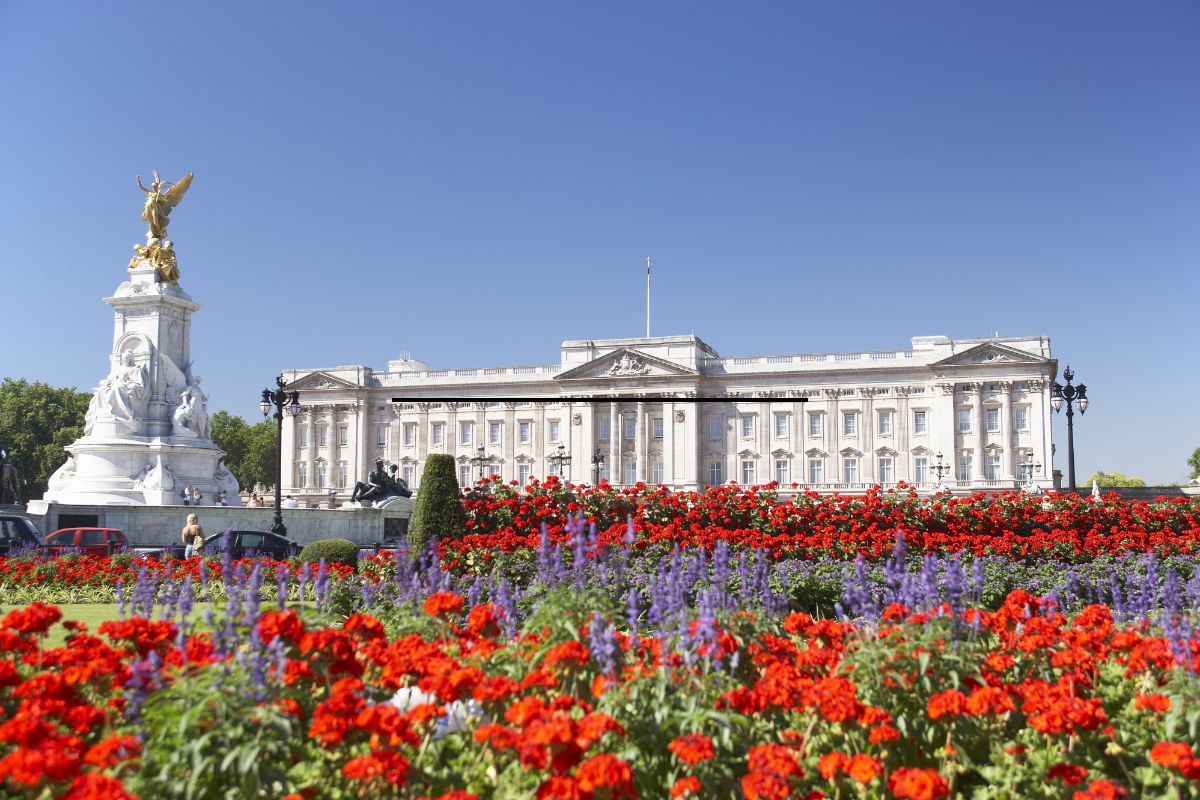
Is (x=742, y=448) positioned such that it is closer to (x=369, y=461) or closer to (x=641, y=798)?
(x=369, y=461)

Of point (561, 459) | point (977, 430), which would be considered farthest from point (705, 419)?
point (561, 459)

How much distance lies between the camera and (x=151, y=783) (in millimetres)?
4086

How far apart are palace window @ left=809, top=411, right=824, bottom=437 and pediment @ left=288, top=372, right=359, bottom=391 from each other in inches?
1378

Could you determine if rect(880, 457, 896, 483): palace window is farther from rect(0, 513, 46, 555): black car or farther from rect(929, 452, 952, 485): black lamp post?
rect(0, 513, 46, 555): black car

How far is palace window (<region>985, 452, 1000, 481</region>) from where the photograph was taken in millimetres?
67188

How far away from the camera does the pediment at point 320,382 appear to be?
80.9 metres

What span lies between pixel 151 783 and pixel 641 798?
6.88 feet

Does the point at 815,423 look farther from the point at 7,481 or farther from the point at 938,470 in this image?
the point at 7,481

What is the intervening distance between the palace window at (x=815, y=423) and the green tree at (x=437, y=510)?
201ft

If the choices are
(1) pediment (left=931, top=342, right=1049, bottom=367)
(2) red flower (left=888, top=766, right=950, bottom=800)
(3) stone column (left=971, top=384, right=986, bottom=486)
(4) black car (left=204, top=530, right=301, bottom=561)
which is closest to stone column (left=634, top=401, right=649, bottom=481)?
(1) pediment (left=931, top=342, right=1049, bottom=367)

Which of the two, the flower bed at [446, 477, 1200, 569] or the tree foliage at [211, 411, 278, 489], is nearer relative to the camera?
the flower bed at [446, 477, 1200, 569]

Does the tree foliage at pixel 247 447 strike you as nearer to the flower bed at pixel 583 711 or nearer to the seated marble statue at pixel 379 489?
the seated marble statue at pixel 379 489

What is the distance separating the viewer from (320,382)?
81.8m

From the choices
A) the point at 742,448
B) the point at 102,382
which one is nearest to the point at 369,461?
the point at 742,448
